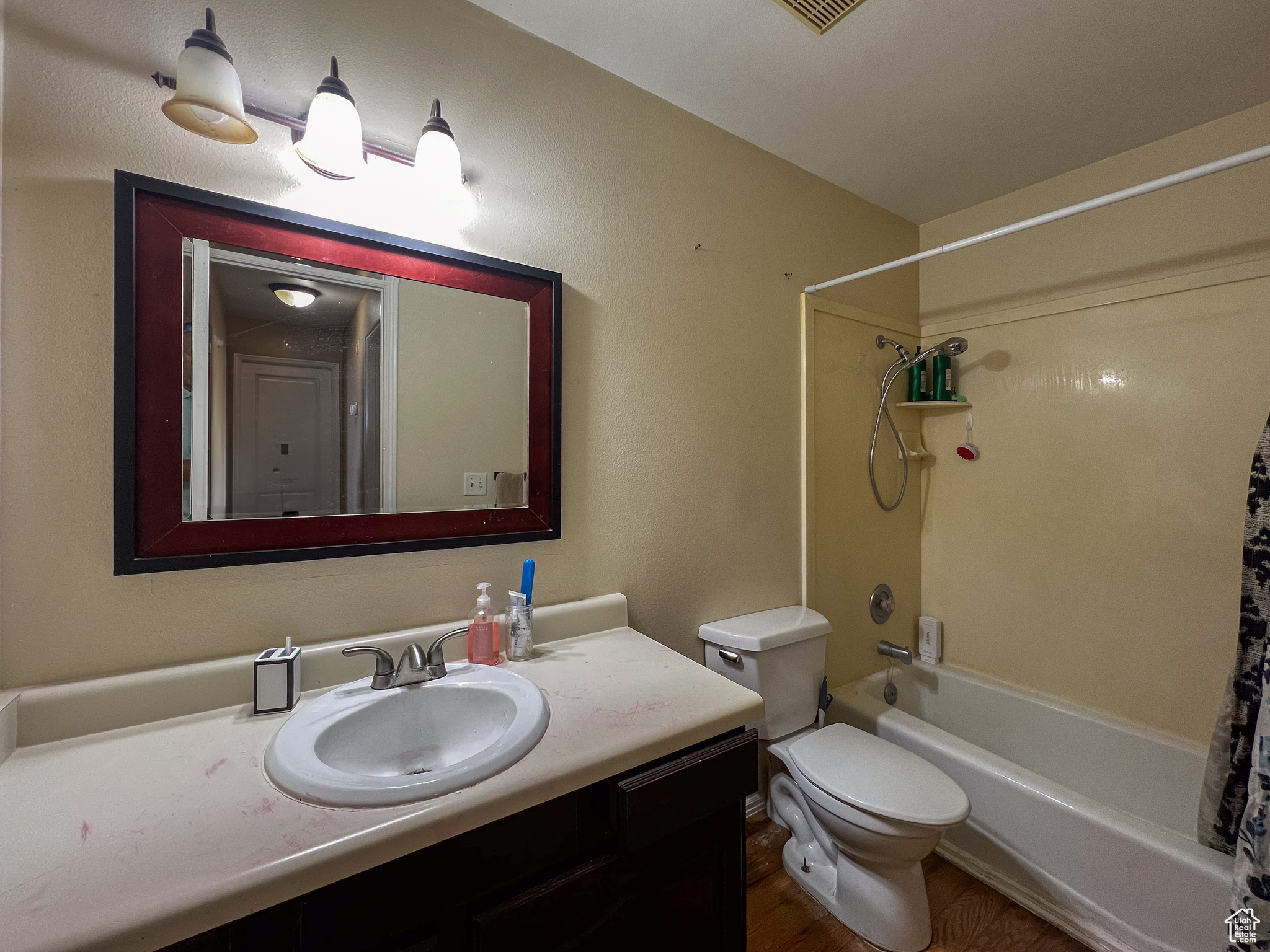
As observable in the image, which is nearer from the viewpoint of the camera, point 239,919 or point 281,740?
point 239,919

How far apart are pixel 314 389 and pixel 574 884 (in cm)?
101

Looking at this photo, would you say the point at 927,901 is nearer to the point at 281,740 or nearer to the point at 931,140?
the point at 281,740

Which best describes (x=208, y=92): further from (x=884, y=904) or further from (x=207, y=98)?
(x=884, y=904)

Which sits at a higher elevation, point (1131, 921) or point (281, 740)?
point (281, 740)

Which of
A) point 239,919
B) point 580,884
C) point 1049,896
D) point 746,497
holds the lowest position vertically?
point 1049,896

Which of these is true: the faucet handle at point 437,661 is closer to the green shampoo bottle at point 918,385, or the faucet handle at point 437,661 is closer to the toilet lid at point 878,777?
the toilet lid at point 878,777

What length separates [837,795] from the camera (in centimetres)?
128

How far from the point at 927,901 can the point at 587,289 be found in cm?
191

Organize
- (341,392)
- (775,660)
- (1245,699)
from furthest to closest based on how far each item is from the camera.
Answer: (775,660) < (1245,699) < (341,392)

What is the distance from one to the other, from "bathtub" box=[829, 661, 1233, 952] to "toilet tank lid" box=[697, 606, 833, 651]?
16.4 inches

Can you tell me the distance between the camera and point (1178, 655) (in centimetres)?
164

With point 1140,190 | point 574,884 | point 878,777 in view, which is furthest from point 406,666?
point 1140,190

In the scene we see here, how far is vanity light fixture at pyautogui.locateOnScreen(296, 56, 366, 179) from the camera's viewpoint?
36.7 inches

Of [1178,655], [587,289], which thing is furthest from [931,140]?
[1178,655]
